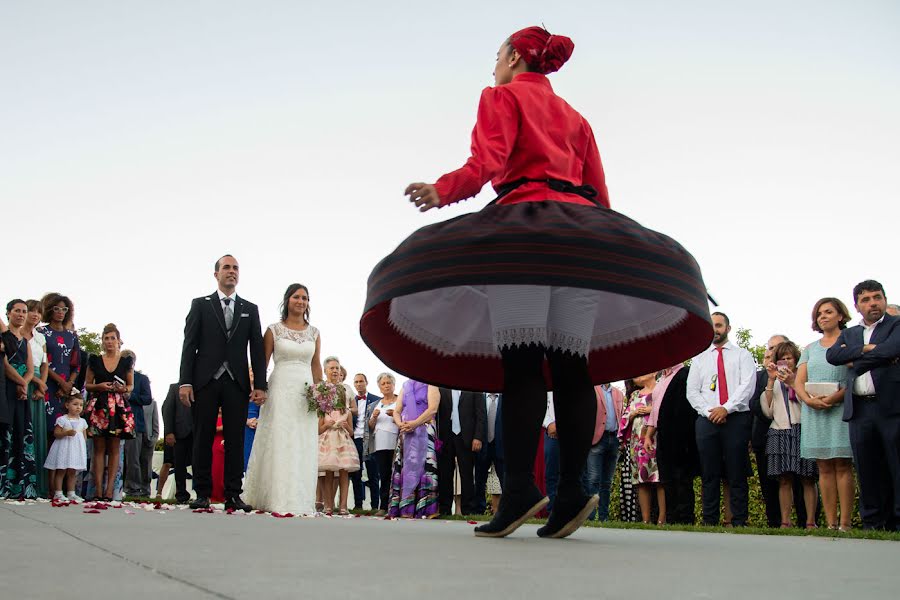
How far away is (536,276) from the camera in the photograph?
3.14 metres

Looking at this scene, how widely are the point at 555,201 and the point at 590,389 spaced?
2.53 ft

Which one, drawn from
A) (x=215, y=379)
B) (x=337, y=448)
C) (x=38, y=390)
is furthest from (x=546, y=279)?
(x=38, y=390)

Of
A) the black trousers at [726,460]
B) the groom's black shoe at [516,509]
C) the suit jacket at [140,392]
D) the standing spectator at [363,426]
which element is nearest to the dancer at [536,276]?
the groom's black shoe at [516,509]

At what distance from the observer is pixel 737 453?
8.20 meters

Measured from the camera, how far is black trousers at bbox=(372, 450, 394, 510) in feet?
38.2

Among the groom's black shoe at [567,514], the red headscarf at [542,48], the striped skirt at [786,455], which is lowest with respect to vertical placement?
the groom's black shoe at [567,514]

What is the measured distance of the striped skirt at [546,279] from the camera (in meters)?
3.15

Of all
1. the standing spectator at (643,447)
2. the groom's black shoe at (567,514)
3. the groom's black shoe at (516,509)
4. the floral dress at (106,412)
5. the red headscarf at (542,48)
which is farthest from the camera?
the floral dress at (106,412)

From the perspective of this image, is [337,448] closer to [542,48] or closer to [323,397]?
[323,397]

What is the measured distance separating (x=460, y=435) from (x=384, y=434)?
1.16m

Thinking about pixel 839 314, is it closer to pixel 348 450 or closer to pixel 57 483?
pixel 348 450

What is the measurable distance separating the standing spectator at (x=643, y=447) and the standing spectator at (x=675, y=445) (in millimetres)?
101

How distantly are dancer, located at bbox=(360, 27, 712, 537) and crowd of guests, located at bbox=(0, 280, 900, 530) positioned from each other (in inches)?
116

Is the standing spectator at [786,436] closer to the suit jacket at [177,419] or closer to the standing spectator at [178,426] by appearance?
the standing spectator at [178,426]
